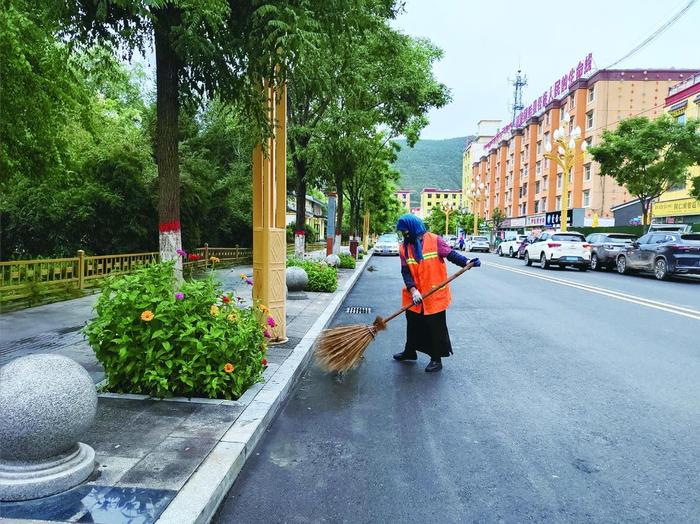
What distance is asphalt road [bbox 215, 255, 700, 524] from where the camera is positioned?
9.85 feet

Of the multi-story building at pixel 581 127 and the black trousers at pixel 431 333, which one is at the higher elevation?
the multi-story building at pixel 581 127

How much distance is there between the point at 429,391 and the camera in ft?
17.1

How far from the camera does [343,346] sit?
5.64 m

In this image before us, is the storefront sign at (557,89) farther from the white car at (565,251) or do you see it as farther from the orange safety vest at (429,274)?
the orange safety vest at (429,274)

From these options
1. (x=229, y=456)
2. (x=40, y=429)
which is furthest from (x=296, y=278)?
(x=40, y=429)

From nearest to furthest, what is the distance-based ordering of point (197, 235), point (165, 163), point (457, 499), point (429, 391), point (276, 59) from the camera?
point (457, 499) < point (276, 59) < point (429, 391) < point (165, 163) < point (197, 235)

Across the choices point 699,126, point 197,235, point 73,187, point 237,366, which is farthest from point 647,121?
point 237,366

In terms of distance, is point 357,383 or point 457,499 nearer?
point 457,499

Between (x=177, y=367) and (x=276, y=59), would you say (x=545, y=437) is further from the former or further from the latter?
(x=276, y=59)

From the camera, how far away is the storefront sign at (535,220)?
55.7 m

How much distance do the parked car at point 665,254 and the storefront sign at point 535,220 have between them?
3707 cm

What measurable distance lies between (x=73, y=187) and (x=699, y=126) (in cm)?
2528

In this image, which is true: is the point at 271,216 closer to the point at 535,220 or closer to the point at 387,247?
the point at 387,247

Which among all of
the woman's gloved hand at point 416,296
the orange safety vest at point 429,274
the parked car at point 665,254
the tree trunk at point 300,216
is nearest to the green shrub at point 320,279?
the tree trunk at point 300,216
